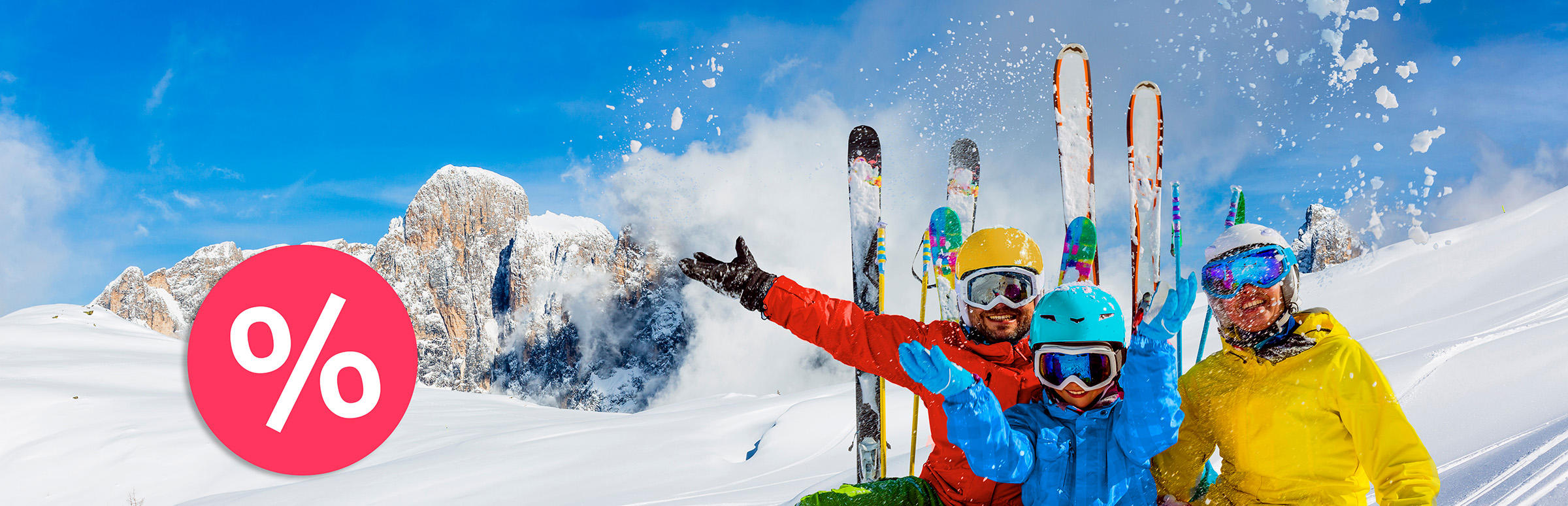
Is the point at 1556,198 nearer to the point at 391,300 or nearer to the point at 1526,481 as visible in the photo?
Answer: the point at 1526,481

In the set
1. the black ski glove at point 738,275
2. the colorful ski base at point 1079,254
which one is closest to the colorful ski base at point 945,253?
the colorful ski base at point 1079,254

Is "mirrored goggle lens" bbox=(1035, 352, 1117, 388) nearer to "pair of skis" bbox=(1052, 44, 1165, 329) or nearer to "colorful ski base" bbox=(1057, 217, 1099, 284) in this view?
"colorful ski base" bbox=(1057, 217, 1099, 284)

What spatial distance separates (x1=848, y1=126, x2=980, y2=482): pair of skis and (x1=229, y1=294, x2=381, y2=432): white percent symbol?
410cm

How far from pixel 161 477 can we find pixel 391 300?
11.0 meters

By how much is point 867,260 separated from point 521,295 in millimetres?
106370

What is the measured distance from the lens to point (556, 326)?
101 m

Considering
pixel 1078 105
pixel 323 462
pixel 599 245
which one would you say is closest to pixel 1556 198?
pixel 1078 105

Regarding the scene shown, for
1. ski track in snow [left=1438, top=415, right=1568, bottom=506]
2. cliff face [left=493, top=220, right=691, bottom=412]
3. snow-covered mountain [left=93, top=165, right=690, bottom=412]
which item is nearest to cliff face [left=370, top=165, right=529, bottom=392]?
snow-covered mountain [left=93, top=165, right=690, bottom=412]

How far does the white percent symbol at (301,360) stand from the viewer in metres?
5.32

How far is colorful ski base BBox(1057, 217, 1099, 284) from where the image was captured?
349 centimetres

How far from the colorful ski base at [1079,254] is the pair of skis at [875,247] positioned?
694 mm

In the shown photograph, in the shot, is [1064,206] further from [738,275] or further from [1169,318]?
[1169,318]

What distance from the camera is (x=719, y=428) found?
12258mm

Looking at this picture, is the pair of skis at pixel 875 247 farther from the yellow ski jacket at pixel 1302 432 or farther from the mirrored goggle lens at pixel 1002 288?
the yellow ski jacket at pixel 1302 432
